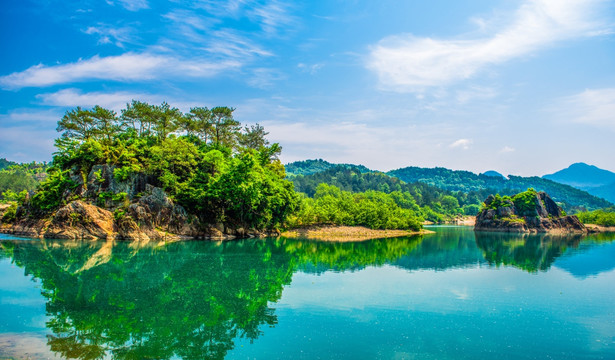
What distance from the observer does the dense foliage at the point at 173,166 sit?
4688 cm

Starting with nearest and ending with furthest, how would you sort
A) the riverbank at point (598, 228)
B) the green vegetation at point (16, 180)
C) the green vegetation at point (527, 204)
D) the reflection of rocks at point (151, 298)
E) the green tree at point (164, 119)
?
1. the reflection of rocks at point (151, 298)
2. the green tree at point (164, 119)
3. the green vegetation at point (527, 204)
4. the riverbank at point (598, 228)
5. the green vegetation at point (16, 180)

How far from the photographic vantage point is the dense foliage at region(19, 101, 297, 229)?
46.9 meters

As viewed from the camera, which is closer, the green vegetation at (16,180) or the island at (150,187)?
the island at (150,187)

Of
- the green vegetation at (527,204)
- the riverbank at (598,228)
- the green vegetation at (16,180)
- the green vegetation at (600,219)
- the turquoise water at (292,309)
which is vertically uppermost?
the green vegetation at (16,180)

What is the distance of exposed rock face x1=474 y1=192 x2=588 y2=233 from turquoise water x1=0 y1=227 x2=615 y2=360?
65430 millimetres

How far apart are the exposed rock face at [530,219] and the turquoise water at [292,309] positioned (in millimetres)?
65430

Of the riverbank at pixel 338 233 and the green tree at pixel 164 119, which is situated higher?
the green tree at pixel 164 119

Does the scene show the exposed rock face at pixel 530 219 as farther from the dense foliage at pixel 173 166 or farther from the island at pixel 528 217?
the dense foliage at pixel 173 166

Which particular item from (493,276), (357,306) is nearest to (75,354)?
(357,306)

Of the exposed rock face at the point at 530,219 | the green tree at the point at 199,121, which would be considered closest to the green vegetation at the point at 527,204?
the exposed rock face at the point at 530,219

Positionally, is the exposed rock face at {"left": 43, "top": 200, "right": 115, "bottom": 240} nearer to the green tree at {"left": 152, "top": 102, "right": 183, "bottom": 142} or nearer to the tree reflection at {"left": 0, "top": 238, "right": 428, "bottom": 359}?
the tree reflection at {"left": 0, "top": 238, "right": 428, "bottom": 359}

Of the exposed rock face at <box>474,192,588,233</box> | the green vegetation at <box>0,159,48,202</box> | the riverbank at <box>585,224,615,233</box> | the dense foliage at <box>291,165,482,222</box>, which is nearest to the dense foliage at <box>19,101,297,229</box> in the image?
the green vegetation at <box>0,159,48,202</box>

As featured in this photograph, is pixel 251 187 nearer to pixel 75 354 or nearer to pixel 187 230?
pixel 187 230

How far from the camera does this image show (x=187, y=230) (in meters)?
48.4
